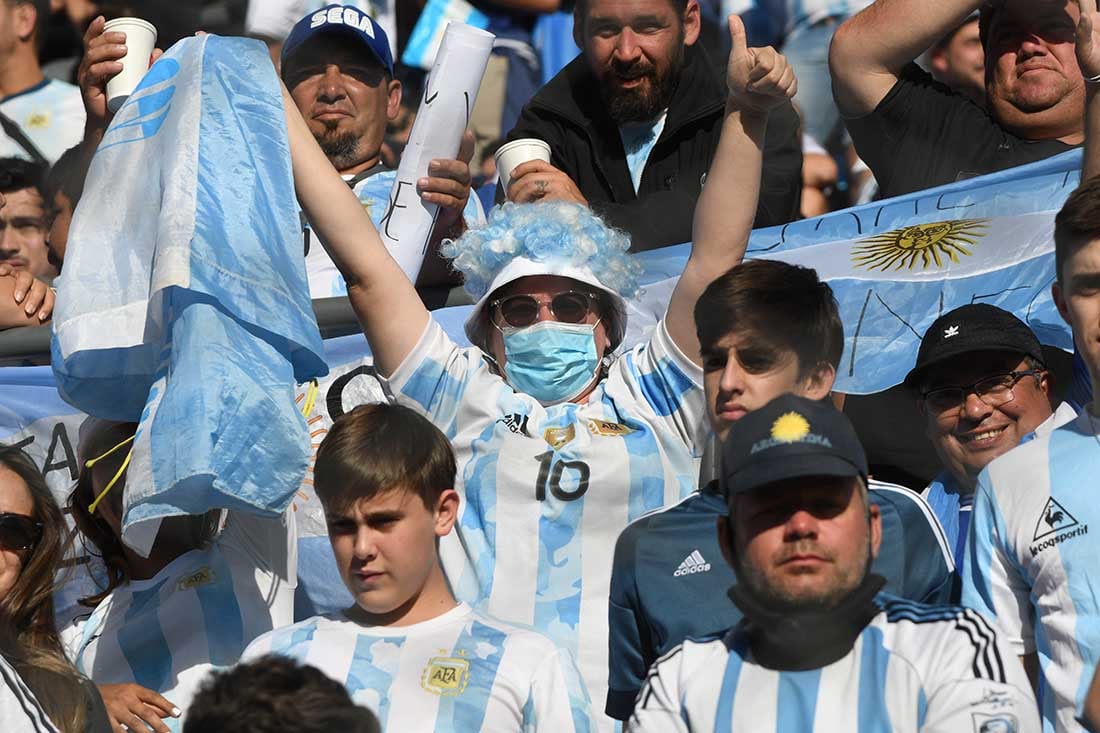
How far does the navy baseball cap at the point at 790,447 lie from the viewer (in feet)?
10.6

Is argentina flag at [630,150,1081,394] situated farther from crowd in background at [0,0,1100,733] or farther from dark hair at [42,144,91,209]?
dark hair at [42,144,91,209]

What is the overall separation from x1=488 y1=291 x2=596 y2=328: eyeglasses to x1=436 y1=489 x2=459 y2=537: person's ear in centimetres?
86

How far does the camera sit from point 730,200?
15.2ft

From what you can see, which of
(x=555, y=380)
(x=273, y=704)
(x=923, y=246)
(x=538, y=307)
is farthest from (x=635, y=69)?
(x=273, y=704)

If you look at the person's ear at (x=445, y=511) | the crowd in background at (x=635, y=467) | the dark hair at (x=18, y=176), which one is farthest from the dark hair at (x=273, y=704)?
the dark hair at (x=18, y=176)

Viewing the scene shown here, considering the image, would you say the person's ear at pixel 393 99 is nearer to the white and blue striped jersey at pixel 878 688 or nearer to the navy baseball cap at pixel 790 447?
the navy baseball cap at pixel 790 447

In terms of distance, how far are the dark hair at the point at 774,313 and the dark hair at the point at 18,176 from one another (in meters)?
3.53

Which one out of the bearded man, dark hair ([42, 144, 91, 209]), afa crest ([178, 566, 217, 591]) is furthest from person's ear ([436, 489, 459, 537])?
dark hair ([42, 144, 91, 209])

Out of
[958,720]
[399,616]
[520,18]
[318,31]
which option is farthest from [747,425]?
[520,18]

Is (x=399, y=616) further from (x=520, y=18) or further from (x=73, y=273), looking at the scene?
(x=520, y=18)

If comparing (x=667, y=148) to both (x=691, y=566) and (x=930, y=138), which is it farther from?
(x=691, y=566)

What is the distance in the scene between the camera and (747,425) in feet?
11.0

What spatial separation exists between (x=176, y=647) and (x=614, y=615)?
1169mm

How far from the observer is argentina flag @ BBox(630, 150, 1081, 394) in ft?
17.1
